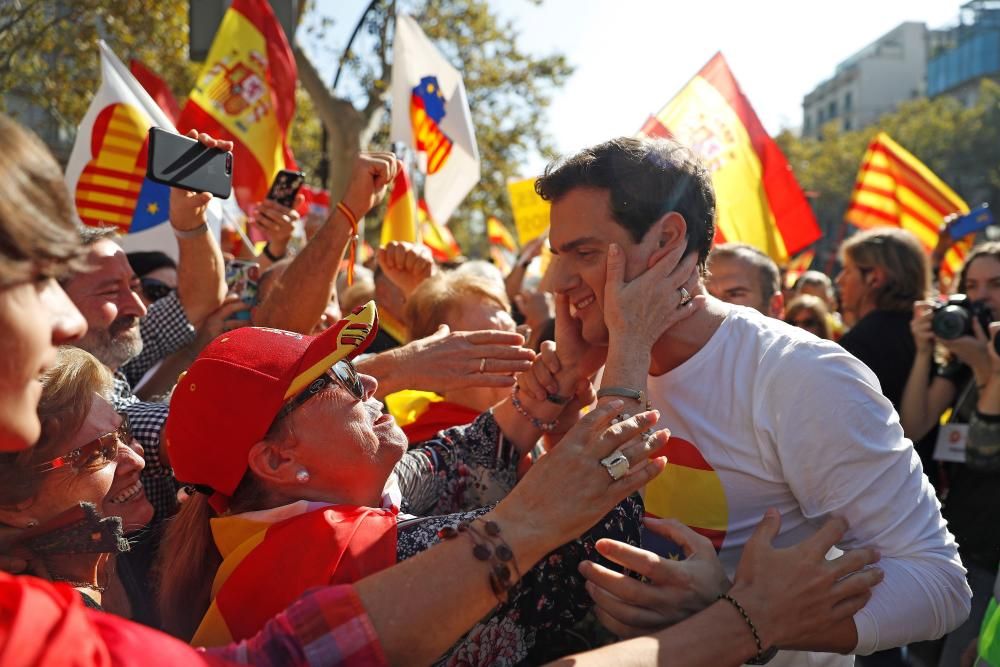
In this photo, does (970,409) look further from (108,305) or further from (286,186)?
(108,305)

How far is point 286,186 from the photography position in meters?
3.92

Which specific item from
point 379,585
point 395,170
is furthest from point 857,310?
point 379,585

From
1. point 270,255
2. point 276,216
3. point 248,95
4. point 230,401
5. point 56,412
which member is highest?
point 248,95

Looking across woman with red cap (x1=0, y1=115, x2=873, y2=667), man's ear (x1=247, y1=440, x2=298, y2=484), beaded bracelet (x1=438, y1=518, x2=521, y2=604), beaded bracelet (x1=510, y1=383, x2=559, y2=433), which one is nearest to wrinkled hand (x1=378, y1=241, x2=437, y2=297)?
beaded bracelet (x1=510, y1=383, x2=559, y2=433)

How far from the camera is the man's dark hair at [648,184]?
7.11 ft

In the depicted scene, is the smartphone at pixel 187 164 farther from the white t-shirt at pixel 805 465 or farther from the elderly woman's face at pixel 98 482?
the white t-shirt at pixel 805 465

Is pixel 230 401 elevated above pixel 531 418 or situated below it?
above

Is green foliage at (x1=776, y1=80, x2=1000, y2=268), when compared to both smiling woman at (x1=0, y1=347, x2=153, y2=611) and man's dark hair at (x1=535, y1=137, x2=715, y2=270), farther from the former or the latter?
smiling woman at (x1=0, y1=347, x2=153, y2=611)

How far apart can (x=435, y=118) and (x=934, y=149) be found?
4574cm

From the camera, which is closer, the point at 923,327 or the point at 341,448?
the point at 341,448

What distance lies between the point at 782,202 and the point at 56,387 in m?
4.87

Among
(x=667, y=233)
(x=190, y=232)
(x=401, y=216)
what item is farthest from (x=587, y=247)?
(x=401, y=216)

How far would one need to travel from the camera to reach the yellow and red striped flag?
7.80 meters

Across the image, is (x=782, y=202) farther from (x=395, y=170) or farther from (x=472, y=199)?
(x=472, y=199)
